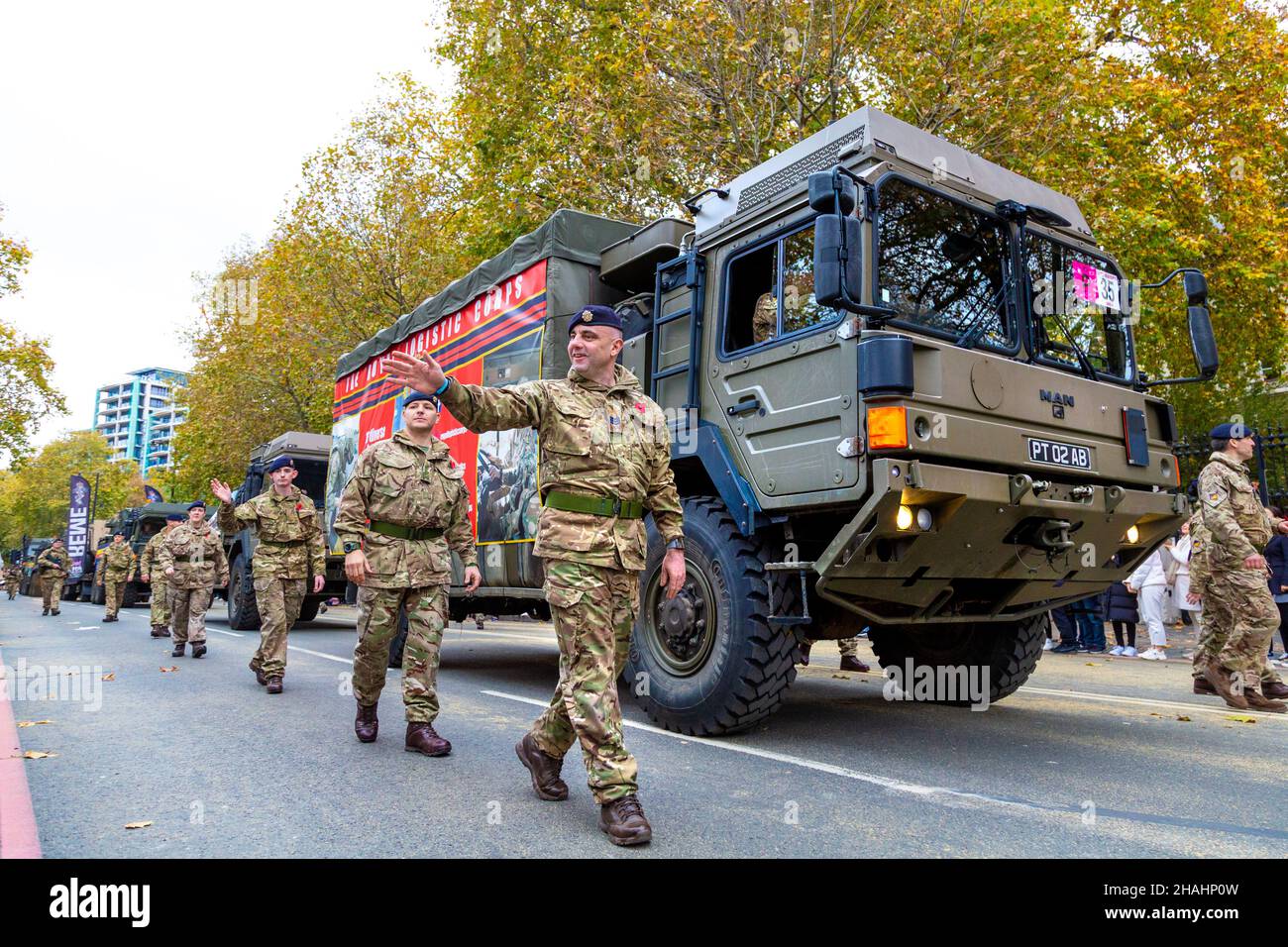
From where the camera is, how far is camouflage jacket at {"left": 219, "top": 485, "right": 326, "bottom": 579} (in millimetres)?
7949

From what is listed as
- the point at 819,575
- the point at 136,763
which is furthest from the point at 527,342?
the point at 136,763

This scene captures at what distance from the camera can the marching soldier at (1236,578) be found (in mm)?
6609

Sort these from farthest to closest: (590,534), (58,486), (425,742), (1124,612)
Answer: (58,486)
(1124,612)
(425,742)
(590,534)

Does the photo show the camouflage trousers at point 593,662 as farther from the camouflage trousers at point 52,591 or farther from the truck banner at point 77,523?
the truck banner at point 77,523

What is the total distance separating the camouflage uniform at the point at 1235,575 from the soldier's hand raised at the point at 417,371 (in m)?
6.16

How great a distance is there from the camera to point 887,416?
432 cm

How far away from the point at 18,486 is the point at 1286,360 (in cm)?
9331

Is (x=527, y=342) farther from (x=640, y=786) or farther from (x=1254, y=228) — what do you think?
(x=1254, y=228)

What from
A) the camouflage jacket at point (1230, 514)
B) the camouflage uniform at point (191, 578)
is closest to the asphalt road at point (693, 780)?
the camouflage jacket at point (1230, 514)

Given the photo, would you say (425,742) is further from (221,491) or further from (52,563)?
(52,563)

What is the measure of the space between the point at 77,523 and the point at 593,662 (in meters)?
39.7

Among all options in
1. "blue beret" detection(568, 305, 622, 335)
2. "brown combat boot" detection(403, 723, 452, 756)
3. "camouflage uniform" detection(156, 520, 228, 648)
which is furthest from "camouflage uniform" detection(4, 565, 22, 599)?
"blue beret" detection(568, 305, 622, 335)

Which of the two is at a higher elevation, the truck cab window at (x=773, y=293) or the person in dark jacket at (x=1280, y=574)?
the truck cab window at (x=773, y=293)

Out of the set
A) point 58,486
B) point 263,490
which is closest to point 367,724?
point 263,490
